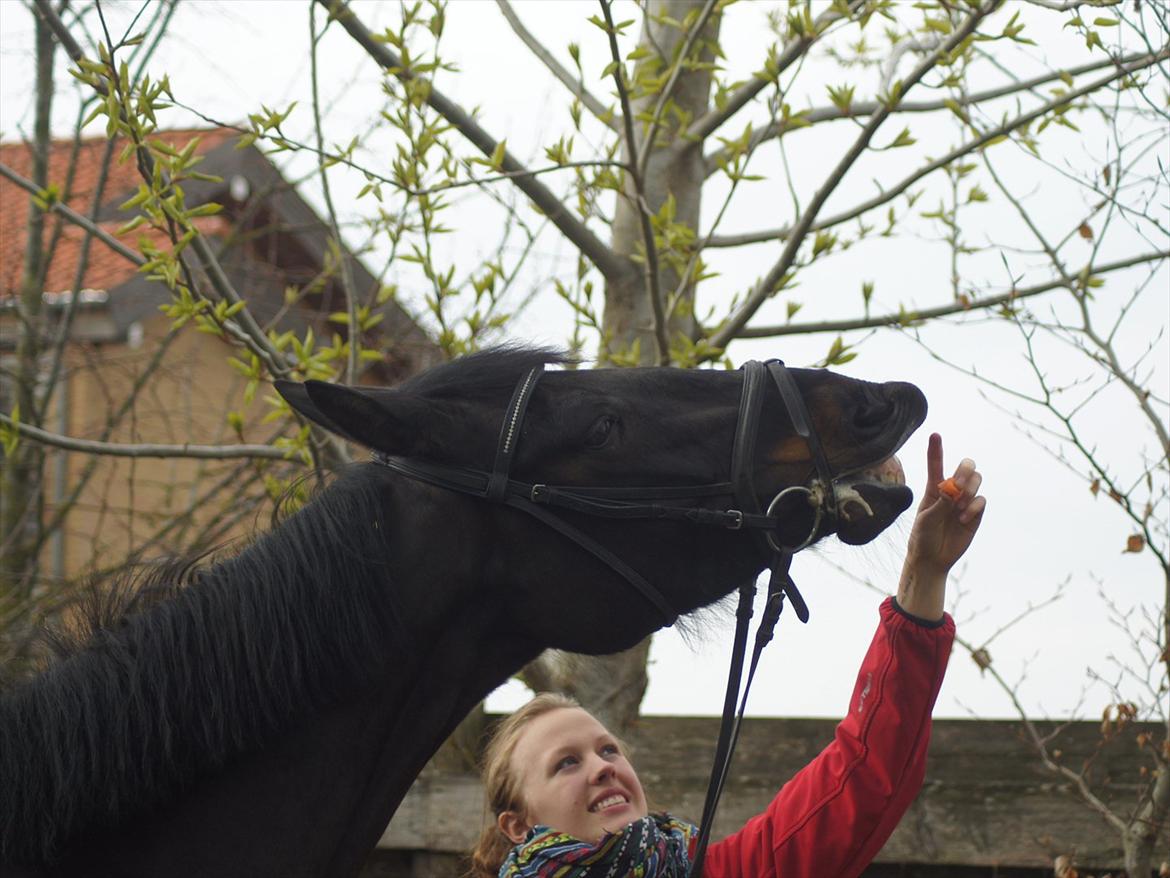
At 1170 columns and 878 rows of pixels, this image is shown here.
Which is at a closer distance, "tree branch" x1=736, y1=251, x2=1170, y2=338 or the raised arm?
the raised arm

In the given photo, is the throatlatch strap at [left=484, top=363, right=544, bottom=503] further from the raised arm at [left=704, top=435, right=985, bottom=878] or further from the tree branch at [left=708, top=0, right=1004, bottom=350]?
the tree branch at [left=708, top=0, right=1004, bottom=350]

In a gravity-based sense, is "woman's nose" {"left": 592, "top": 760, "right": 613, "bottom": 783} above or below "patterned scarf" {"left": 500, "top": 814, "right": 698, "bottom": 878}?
above

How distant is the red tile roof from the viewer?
8.88 m

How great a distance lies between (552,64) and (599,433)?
276 centimetres

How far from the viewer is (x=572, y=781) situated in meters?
2.76

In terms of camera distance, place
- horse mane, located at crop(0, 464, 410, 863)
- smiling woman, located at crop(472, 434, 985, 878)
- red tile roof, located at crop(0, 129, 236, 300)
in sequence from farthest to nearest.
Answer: red tile roof, located at crop(0, 129, 236, 300), smiling woman, located at crop(472, 434, 985, 878), horse mane, located at crop(0, 464, 410, 863)

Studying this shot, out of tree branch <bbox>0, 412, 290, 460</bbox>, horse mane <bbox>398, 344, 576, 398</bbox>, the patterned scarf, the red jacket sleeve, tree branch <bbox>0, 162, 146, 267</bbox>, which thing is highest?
tree branch <bbox>0, 162, 146, 267</bbox>

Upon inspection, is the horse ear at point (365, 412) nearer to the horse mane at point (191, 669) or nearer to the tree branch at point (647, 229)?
the horse mane at point (191, 669)

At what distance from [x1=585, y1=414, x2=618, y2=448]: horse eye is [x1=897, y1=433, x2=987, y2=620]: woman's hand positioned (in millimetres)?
543

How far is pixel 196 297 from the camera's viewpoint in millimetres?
3898

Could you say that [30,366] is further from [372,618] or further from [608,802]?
[372,618]

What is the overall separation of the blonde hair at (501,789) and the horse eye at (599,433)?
85cm

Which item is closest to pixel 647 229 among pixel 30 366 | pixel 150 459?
pixel 30 366

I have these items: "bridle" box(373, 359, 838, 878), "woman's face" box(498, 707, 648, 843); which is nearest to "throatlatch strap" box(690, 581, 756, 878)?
"bridle" box(373, 359, 838, 878)
